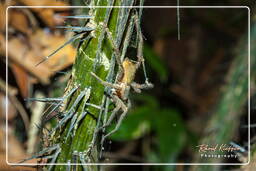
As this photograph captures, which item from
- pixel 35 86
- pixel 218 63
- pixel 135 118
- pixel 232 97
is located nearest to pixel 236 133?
pixel 232 97

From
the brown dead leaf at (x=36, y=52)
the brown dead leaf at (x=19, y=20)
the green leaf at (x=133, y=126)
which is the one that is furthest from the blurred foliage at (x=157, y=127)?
the brown dead leaf at (x=19, y=20)

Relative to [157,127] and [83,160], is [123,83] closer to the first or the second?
[83,160]

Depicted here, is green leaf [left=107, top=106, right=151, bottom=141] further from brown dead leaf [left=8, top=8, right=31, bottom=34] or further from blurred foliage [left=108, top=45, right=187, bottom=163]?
brown dead leaf [left=8, top=8, right=31, bottom=34]
